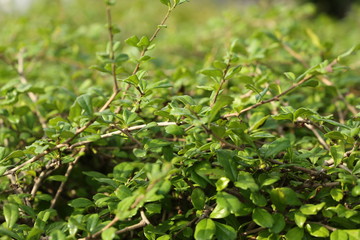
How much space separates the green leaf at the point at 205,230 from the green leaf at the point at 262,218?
11cm

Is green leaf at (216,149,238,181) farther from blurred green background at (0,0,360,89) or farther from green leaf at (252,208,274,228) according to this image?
blurred green background at (0,0,360,89)

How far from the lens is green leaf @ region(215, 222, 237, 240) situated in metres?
0.90

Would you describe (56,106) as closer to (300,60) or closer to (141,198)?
(141,198)

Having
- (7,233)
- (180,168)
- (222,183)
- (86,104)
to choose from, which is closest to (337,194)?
(222,183)

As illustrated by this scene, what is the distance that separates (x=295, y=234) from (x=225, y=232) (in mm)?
175

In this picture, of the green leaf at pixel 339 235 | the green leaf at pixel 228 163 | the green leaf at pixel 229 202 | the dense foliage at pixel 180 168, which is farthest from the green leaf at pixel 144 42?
the green leaf at pixel 339 235

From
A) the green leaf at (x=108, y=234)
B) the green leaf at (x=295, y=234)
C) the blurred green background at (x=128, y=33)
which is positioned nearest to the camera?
the green leaf at (x=108, y=234)

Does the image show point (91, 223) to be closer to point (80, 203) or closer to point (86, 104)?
point (80, 203)

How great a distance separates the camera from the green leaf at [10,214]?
0.93m

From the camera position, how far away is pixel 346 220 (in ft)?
3.05

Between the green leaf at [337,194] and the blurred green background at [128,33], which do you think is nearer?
the green leaf at [337,194]

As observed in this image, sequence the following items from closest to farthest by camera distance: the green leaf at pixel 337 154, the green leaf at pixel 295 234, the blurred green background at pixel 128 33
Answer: the green leaf at pixel 295 234
the green leaf at pixel 337 154
the blurred green background at pixel 128 33

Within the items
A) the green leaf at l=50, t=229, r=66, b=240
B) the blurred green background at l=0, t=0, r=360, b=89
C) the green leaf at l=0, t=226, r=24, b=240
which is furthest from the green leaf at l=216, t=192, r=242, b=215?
the blurred green background at l=0, t=0, r=360, b=89

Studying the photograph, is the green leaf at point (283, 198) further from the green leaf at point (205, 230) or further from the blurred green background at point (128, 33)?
the blurred green background at point (128, 33)
